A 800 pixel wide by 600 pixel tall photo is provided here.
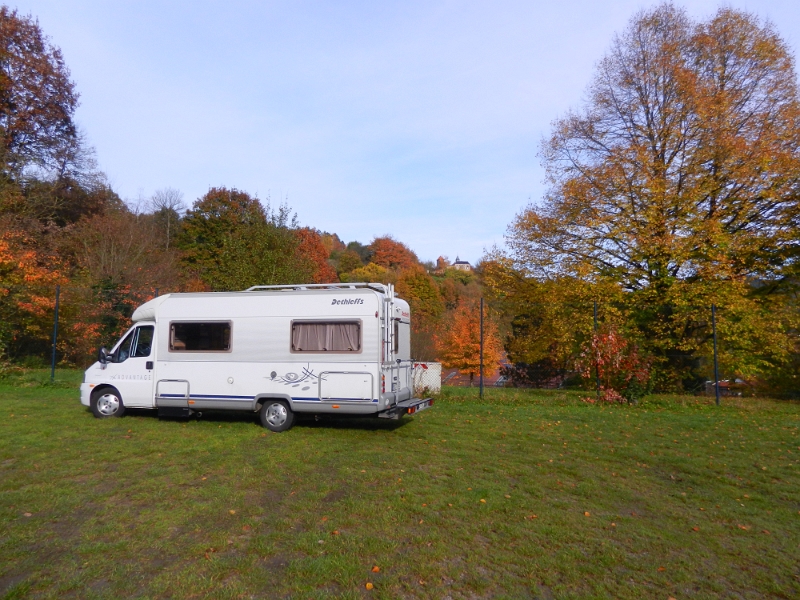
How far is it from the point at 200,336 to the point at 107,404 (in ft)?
7.96

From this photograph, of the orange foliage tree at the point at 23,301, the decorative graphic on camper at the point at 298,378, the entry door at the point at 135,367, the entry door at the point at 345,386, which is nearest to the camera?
the entry door at the point at 345,386

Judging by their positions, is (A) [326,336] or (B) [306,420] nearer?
(A) [326,336]

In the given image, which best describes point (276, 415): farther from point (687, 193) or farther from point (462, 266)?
point (462, 266)

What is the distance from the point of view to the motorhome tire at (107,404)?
10.5 meters

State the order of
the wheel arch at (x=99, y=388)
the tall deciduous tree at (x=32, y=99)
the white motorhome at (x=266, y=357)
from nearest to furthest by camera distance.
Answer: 1. the white motorhome at (x=266, y=357)
2. the wheel arch at (x=99, y=388)
3. the tall deciduous tree at (x=32, y=99)

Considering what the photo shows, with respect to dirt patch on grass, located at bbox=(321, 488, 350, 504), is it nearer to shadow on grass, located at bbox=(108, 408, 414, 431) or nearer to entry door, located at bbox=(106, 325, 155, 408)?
shadow on grass, located at bbox=(108, 408, 414, 431)

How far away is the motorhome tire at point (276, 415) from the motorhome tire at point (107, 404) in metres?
2.99

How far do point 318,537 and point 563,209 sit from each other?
57.2 ft

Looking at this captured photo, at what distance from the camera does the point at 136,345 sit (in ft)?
34.0

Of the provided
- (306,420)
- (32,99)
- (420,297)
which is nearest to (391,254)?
(420,297)

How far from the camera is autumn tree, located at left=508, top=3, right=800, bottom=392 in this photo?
1758 centimetres

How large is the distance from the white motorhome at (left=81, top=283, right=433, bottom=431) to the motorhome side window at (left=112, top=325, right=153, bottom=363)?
0.02 meters

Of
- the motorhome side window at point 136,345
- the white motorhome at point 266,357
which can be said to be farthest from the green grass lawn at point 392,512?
the motorhome side window at point 136,345

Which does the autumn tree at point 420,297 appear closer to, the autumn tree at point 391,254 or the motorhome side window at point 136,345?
the autumn tree at point 391,254
